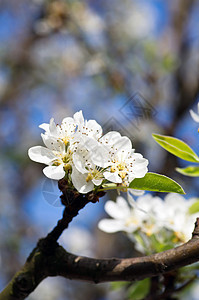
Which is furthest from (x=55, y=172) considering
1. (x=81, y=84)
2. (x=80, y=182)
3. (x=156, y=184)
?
(x=81, y=84)

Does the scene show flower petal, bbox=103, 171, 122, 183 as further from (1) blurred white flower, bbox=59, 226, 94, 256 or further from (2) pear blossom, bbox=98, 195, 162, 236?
(1) blurred white flower, bbox=59, 226, 94, 256

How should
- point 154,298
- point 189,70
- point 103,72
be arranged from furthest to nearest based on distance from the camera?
point 189,70 < point 103,72 < point 154,298

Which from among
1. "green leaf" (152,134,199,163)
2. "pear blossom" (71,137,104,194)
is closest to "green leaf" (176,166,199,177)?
"green leaf" (152,134,199,163)

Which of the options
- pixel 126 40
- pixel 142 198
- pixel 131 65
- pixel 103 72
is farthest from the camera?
pixel 126 40

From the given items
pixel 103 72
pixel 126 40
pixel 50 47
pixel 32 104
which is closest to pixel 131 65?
pixel 103 72

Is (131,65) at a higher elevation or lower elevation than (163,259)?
higher

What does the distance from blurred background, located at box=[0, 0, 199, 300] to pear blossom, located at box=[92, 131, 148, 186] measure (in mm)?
1385

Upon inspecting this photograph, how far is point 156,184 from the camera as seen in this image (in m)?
0.76

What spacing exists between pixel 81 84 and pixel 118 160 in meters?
3.47

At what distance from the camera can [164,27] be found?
15.3 feet

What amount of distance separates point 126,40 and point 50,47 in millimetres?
823

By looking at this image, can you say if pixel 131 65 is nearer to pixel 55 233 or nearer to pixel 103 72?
pixel 103 72

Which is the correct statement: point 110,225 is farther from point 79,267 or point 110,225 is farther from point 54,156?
point 54,156

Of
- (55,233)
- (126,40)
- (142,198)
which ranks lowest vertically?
(142,198)
